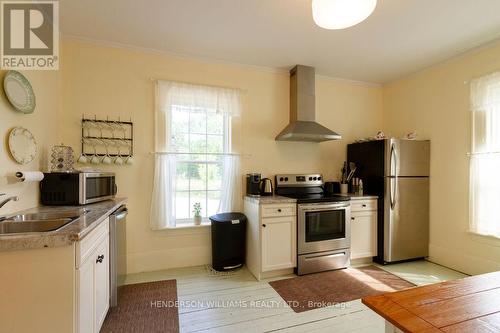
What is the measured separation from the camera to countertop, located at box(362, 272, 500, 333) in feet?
2.41

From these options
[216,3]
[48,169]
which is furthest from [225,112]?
[48,169]

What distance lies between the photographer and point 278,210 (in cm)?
264

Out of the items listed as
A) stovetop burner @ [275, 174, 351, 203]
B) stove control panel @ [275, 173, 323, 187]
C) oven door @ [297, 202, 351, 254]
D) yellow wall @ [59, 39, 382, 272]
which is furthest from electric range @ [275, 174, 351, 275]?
yellow wall @ [59, 39, 382, 272]

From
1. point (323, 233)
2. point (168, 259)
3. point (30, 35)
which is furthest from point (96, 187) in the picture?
point (323, 233)

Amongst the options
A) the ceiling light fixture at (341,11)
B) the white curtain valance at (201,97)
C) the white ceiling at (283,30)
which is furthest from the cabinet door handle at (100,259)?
the ceiling light fixture at (341,11)

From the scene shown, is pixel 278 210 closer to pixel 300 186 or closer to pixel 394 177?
pixel 300 186

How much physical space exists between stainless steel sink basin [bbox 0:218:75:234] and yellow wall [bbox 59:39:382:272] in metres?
1.14

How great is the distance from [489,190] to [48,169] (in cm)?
454

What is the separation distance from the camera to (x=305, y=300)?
2203mm

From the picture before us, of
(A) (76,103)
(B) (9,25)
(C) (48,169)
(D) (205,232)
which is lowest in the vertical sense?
(D) (205,232)

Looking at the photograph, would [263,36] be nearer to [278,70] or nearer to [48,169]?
[278,70]

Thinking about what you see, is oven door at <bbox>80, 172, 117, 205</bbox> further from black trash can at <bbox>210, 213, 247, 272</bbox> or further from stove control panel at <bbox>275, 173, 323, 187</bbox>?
stove control panel at <bbox>275, 173, 323, 187</bbox>

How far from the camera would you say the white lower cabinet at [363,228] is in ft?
9.86

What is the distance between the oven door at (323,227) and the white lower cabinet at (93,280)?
6.23ft
